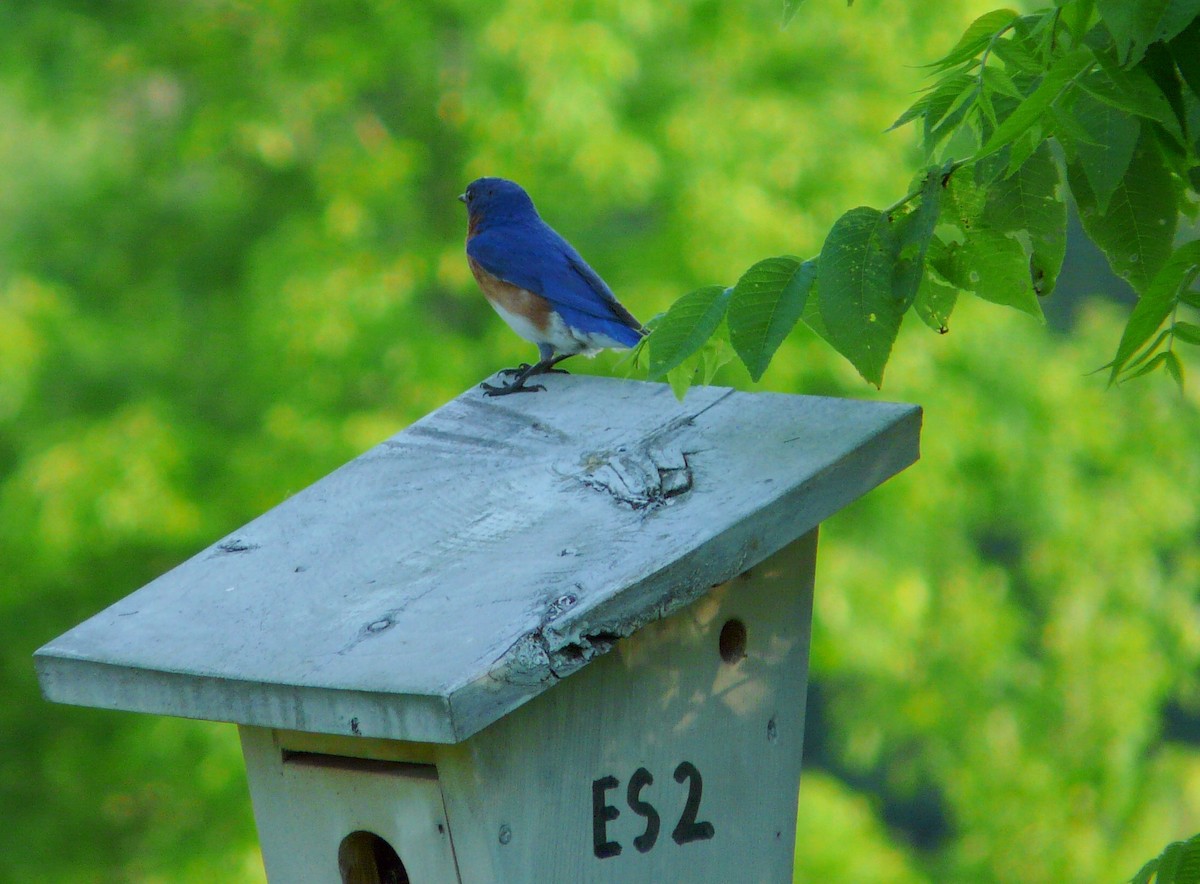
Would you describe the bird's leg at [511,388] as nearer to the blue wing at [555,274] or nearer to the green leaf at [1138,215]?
the blue wing at [555,274]

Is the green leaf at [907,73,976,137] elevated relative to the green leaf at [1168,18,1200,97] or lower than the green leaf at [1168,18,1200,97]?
elevated

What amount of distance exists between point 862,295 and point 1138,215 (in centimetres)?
25

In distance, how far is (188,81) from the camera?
6816 millimetres

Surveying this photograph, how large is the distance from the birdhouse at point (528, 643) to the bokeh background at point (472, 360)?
3815mm

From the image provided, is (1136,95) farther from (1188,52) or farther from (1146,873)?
(1146,873)

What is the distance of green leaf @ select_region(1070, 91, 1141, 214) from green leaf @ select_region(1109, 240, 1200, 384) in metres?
0.07

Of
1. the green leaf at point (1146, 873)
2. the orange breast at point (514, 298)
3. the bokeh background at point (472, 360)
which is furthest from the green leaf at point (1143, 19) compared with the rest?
the bokeh background at point (472, 360)

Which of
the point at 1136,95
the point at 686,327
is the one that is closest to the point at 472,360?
the point at 686,327

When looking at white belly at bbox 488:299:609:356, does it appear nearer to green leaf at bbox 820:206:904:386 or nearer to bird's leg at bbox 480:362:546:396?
bird's leg at bbox 480:362:546:396

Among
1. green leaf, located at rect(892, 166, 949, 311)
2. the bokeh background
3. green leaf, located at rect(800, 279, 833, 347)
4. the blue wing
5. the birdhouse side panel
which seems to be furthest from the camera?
the bokeh background

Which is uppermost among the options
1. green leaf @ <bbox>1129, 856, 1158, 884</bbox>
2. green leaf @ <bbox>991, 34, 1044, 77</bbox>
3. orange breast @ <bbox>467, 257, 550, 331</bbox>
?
orange breast @ <bbox>467, 257, 550, 331</bbox>

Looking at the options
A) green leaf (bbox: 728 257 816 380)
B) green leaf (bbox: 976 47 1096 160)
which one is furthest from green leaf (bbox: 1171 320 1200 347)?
green leaf (bbox: 728 257 816 380)

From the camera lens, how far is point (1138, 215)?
49.4 inches

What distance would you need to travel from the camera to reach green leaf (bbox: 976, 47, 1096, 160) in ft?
3.65
